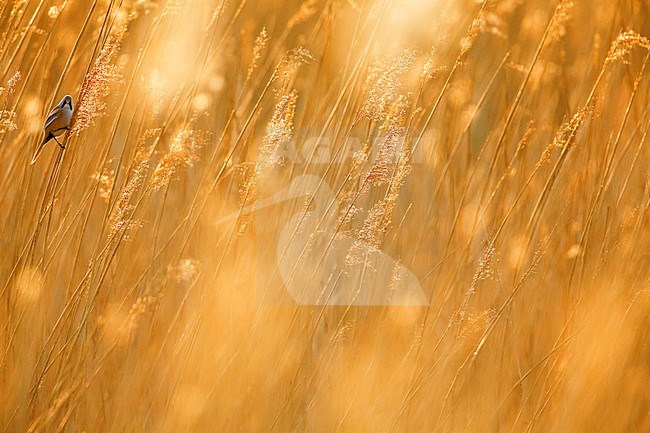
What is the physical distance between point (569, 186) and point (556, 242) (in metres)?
0.11

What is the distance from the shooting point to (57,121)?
122 cm

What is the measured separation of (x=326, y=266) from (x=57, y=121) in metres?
0.59

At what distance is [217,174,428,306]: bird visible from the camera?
122cm

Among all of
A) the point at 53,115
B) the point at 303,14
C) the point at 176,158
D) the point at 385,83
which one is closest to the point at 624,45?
the point at 385,83

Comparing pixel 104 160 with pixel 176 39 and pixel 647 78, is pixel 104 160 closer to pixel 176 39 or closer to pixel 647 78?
pixel 176 39

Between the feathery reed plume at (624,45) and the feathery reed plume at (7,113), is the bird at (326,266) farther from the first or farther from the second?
the feathery reed plume at (624,45)

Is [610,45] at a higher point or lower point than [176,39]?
higher

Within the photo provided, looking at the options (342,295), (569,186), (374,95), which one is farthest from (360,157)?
(569,186)

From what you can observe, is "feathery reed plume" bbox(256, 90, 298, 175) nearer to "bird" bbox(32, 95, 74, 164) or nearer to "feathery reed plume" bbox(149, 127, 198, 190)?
"feathery reed plume" bbox(149, 127, 198, 190)

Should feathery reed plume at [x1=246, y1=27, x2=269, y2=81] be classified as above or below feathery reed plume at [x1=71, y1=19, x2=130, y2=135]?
above

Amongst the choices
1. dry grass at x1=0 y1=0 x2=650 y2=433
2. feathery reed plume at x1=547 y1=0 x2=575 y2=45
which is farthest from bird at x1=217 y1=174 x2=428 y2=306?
feathery reed plume at x1=547 y1=0 x2=575 y2=45

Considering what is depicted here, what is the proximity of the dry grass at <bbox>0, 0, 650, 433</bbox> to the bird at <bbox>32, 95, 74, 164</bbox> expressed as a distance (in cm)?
2

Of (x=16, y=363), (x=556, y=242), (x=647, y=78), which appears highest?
(x=647, y=78)

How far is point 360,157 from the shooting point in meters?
1.24
